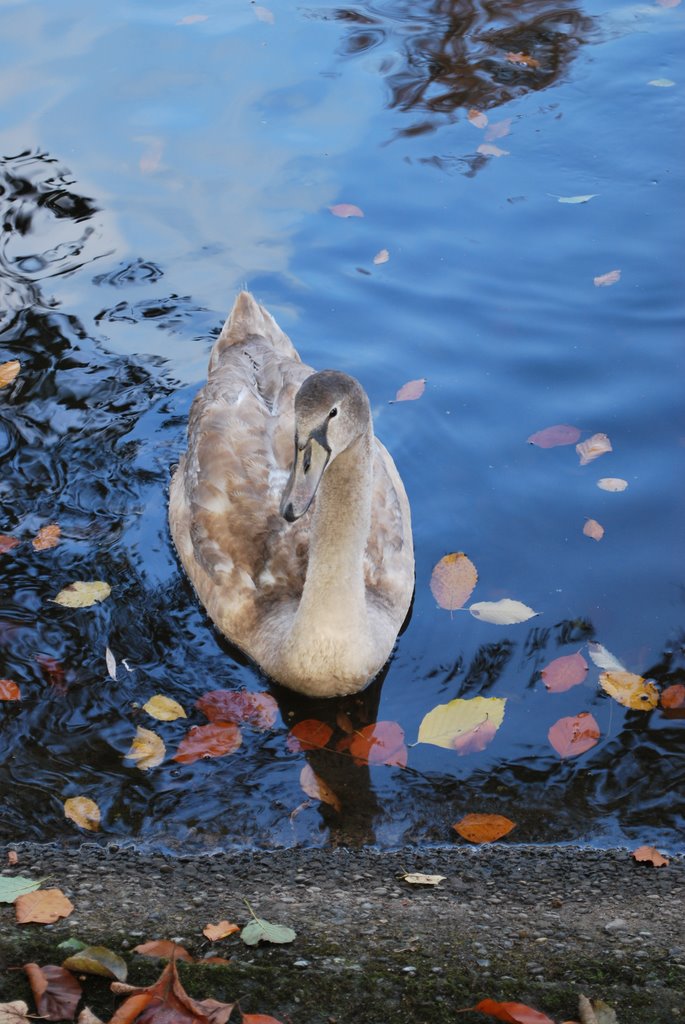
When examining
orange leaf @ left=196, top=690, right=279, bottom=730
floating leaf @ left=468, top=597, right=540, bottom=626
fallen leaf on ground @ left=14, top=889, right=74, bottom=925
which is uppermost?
fallen leaf on ground @ left=14, top=889, right=74, bottom=925

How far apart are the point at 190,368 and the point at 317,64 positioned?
500 cm

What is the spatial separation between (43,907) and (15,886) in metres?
0.26

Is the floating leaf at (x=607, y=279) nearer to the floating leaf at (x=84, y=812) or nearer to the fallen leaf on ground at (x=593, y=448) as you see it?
the fallen leaf on ground at (x=593, y=448)

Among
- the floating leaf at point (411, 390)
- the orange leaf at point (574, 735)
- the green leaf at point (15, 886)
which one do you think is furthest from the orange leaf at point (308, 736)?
the floating leaf at point (411, 390)

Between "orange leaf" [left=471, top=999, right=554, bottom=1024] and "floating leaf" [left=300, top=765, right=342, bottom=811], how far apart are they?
1947mm

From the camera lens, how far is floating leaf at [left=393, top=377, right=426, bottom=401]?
8.27 m

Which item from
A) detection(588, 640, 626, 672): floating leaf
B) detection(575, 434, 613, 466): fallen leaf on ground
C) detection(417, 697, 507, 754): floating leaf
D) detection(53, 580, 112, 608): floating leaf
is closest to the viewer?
detection(417, 697, 507, 754): floating leaf

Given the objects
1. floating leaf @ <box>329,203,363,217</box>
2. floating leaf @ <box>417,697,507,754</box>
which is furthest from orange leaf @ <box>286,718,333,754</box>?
floating leaf @ <box>329,203,363,217</box>

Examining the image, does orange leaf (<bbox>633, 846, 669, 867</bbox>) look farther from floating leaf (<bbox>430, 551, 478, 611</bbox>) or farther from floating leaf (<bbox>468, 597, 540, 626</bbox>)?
floating leaf (<bbox>430, 551, 478, 611</bbox>)

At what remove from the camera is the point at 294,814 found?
5473 mm

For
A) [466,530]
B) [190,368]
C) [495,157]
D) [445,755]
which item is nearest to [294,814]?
[445,755]

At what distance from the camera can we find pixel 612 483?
7520 millimetres

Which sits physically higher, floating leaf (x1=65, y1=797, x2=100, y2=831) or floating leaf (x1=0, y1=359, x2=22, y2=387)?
floating leaf (x1=0, y1=359, x2=22, y2=387)

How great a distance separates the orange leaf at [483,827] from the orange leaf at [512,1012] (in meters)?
1.67
